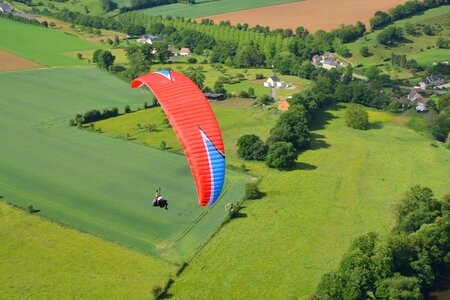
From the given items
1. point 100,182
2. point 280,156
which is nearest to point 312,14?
point 280,156

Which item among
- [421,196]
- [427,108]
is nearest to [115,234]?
[421,196]

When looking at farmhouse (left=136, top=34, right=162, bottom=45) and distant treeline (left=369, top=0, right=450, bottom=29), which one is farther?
farmhouse (left=136, top=34, right=162, bottom=45)

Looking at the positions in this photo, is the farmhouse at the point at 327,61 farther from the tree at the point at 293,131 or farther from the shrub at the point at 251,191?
the shrub at the point at 251,191

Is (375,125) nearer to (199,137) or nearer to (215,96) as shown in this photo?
(215,96)

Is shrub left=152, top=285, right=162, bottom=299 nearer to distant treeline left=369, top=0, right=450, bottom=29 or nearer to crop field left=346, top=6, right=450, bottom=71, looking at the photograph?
crop field left=346, top=6, right=450, bottom=71

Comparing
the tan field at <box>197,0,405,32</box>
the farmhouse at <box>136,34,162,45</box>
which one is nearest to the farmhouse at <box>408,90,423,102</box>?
the tan field at <box>197,0,405,32</box>
